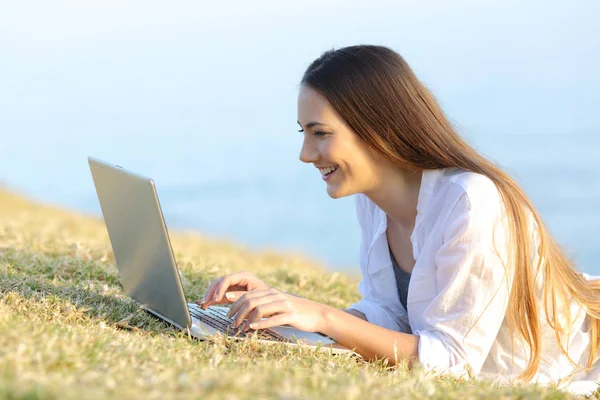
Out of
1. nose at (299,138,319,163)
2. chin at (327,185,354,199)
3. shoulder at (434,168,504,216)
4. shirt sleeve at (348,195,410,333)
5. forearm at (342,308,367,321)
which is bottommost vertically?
forearm at (342,308,367,321)

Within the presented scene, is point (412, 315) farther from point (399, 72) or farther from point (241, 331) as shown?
point (399, 72)

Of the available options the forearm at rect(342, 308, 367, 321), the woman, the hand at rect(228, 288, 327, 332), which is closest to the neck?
the woman

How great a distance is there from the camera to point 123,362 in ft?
8.48

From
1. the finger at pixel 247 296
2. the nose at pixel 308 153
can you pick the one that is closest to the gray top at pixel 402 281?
the nose at pixel 308 153

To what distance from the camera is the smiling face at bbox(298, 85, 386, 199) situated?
12.0 ft

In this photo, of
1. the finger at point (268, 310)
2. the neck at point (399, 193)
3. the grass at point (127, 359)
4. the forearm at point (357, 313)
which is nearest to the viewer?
the grass at point (127, 359)

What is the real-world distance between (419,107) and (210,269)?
266cm

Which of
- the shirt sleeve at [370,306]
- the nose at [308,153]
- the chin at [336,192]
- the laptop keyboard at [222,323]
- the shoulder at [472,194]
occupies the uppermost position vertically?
the nose at [308,153]

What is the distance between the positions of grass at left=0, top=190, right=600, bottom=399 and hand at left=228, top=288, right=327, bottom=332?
117 millimetres

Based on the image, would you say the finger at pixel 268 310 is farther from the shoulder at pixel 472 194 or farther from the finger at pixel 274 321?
the shoulder at pixel 472 194

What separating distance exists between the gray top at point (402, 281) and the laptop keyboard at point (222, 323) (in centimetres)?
92

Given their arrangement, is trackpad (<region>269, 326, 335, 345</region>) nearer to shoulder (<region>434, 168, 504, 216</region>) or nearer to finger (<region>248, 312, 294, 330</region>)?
finger (<region>248, 312, 294, 330</region>)

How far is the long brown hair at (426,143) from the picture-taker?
3572mm

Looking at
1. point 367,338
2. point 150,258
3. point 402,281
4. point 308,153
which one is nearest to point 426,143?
point 308,153
